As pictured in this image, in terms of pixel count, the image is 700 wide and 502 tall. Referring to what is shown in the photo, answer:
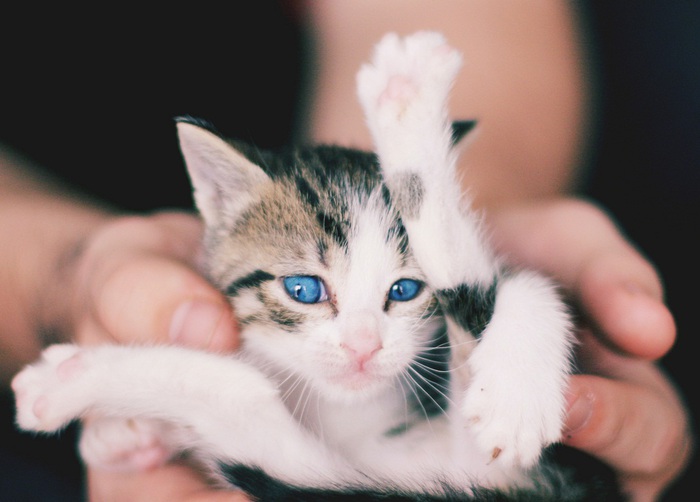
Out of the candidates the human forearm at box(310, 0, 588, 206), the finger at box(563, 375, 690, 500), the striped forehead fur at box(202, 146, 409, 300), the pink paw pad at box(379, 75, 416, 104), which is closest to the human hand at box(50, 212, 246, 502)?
the striped forehead fur at box(202, 146, 409, 300)

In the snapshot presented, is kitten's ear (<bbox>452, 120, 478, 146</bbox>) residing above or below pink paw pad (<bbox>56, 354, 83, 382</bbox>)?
above

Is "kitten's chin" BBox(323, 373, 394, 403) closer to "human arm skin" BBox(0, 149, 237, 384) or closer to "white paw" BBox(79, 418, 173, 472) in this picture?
"human arm skin" BBox(0, 149, 237, 384)

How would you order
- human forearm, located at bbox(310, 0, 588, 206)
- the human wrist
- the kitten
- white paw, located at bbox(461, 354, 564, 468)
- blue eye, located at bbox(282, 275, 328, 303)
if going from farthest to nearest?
human forearm, located at bbox(310, 0, 588, 206), the human wrist, blue eye, located at bbox(282, 275, 328, 303), the kitten, white paw, located at bbox(461, 354, 564, 468)

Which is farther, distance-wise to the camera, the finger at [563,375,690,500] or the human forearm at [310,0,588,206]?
the human forearm at [310,0,588,206]

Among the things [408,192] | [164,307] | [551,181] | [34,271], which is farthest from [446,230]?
[551,181]

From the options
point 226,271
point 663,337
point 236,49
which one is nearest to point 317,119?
point 236,49

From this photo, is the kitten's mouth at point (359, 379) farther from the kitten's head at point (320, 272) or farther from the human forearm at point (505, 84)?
the human forearm at point (505, 84)
